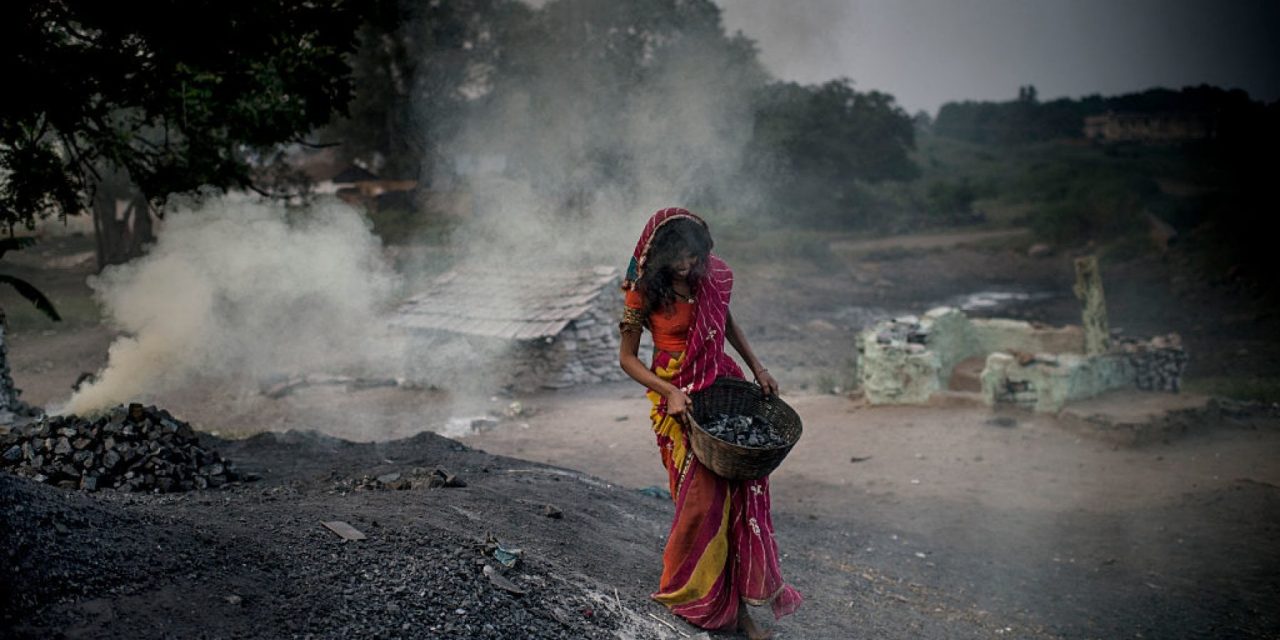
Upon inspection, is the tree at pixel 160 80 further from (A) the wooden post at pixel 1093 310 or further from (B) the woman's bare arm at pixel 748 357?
(A) the wooden post at pixel 1093 310

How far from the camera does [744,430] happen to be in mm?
3953

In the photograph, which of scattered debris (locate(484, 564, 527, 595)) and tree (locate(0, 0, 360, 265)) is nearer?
scattered debris (locate(484, 564, 527, 595))

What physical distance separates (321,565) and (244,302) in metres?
10.6

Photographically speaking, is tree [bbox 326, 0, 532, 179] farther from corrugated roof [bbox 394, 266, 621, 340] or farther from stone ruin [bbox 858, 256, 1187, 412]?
stone ruin [bbox 858, 256, 1187, 412]

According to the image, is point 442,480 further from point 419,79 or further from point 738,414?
point 419,79

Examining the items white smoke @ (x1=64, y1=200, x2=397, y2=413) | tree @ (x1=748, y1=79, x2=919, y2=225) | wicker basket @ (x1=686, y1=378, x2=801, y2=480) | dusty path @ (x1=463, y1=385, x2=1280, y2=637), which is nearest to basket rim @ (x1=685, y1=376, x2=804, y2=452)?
wicker basket @ (x1=686, y1=378, x2=801, y2=480)

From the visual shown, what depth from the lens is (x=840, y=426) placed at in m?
10.4

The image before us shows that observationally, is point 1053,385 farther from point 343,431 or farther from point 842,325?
point 842,325

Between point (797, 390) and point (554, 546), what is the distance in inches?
350

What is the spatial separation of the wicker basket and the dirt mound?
2.86 feet

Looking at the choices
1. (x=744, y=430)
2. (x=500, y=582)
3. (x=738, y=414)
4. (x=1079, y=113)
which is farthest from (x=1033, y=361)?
(x=1079, y=113)

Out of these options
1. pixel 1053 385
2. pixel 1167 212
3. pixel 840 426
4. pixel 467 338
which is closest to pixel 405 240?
pixel 467 338

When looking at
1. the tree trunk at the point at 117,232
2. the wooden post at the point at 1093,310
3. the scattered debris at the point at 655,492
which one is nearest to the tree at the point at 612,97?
the tree trunk at the point at 117,232

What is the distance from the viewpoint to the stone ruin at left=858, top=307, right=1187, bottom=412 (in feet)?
33.5
